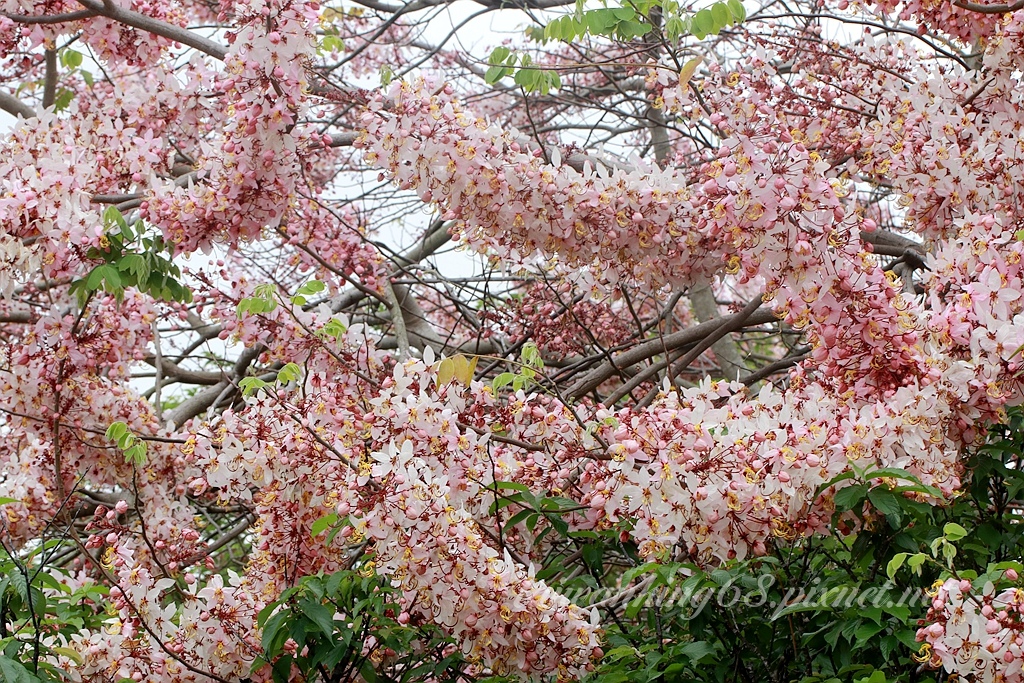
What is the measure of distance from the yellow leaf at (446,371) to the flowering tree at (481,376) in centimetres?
2

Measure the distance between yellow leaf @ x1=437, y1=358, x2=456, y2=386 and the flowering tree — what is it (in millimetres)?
20

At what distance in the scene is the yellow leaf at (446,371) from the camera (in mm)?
2451

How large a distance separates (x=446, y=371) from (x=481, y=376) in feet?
5.63

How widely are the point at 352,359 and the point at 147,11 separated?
1591mm

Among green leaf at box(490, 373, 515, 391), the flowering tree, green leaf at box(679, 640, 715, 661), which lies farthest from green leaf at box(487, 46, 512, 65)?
green leaf at box(679, 640, 715, 661)

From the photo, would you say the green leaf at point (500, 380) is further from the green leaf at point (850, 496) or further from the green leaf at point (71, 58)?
the green leaf at point (71, 58)

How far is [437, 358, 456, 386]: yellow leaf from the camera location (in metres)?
2.45

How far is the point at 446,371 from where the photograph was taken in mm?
2453

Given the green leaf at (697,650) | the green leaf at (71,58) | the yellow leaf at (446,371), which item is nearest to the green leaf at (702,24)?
the yellow leaf at (446,371)

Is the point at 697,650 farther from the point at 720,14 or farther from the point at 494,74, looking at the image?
the point at 494,74

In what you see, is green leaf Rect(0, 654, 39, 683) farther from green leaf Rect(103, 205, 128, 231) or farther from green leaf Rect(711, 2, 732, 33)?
green leaf Rect(711, 2, 732, 33)

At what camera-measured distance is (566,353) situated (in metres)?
4.68

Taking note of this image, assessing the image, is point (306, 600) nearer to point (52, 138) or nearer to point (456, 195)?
point (456, 195)

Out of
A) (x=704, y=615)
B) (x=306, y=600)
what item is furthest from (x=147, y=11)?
(x=704, y=615)
